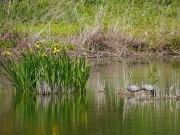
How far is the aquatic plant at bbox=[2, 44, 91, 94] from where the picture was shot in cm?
1452

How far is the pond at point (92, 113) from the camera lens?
1082 centimetres

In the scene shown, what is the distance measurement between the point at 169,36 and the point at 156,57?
3.17ft

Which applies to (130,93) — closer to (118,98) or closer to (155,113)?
(118,98)

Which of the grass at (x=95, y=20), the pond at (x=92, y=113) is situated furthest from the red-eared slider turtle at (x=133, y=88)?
the grass at (x=95, y=20)

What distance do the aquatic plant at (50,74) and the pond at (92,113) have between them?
0.87 ft

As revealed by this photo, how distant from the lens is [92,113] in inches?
490

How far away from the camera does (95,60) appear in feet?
77.4

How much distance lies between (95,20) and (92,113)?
41.6 feet

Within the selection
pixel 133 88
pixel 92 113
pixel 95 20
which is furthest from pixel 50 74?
pixel 95 20

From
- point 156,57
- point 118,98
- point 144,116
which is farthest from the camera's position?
point 156,57

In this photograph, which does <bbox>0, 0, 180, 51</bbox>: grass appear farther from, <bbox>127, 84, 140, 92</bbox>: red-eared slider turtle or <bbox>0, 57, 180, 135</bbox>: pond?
<bbox>127, 84, 140, 92</bbox>: red-eared slider turtle

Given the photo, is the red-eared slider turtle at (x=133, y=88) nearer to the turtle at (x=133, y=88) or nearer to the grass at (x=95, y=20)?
the turtle at (x=133, y=88)

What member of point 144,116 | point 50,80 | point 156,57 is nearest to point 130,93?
point 50,80

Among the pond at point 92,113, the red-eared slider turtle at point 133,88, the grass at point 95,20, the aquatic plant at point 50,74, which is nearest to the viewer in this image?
the pond at point 92,113
